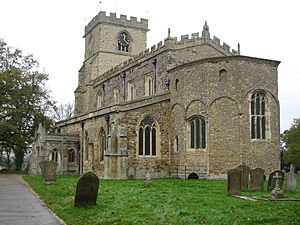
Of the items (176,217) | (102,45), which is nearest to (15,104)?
(102,45)

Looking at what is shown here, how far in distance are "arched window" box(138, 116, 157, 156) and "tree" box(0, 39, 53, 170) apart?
58.4 feet

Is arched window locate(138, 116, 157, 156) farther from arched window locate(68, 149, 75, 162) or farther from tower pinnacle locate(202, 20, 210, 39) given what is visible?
arched window locate(68, 149, 75, 162)

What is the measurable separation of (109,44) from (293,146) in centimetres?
2429

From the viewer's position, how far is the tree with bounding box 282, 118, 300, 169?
46.8 meters

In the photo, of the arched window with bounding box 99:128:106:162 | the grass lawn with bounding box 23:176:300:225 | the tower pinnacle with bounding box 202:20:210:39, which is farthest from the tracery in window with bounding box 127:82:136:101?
the grass lawn with bounding box 23:176:300:225

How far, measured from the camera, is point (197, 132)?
27.1 m

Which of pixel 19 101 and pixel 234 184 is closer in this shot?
pixel 234 184

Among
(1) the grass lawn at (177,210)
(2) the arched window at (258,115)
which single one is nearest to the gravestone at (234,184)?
(1) the grass lawn at (177,210)

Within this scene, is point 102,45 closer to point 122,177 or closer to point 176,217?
point 122,177

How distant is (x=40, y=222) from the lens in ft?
34.4

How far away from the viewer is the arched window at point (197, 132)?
26703 mm

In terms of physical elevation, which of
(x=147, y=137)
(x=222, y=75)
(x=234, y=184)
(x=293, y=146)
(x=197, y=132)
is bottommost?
(x=234, y=184)

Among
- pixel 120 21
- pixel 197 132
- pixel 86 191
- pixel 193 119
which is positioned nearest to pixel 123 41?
pixel 120 21

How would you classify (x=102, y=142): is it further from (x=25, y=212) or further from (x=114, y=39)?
(x=114, y=39)
